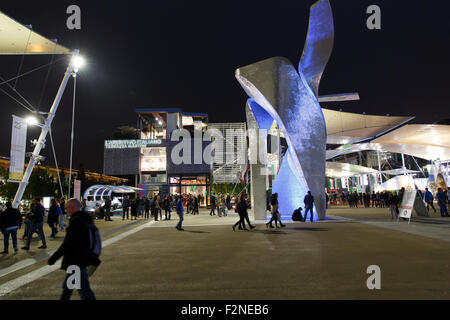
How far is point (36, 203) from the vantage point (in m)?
8.80

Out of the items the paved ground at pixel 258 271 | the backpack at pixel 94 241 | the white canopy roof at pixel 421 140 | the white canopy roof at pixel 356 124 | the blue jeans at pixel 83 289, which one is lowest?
the paved ground at pixel 258 271

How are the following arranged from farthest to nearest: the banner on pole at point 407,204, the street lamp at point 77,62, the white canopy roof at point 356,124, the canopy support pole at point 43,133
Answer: the white canopy roof at point 356,124, the street lamp at point 77,62, the banner on pole at point 407,204, the canopy support pole at point 43,133

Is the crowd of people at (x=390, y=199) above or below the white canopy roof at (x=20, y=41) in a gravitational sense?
below

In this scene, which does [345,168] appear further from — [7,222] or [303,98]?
[7,222]

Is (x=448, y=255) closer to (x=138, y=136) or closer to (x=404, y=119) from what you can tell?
(x=404, y=119)

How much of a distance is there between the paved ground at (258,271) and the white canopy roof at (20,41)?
7989mm

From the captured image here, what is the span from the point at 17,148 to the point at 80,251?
28.0ft

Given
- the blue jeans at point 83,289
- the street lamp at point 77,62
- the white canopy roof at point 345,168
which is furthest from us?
the white canopy roof at point 345,168

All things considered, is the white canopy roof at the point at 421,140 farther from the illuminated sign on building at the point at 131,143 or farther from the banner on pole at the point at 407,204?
the illuminated sign on building at the point at 131,143

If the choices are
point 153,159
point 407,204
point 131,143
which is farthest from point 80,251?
point 131,143

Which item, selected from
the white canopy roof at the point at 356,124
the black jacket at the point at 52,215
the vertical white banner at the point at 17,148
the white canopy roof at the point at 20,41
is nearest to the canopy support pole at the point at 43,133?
the white canopy roof at the point at 20,41

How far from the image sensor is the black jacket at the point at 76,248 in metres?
3.12

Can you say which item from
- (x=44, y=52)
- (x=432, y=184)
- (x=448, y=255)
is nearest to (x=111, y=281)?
(x=448, y=255)

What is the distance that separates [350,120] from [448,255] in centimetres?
2630
